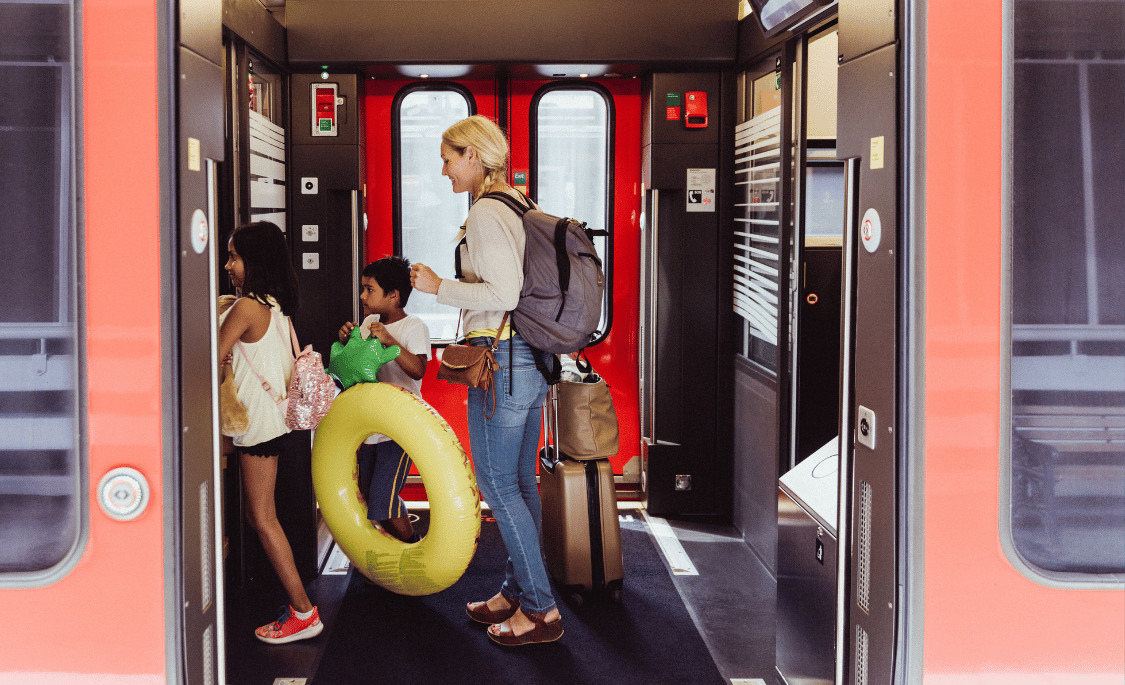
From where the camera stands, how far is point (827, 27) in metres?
3.44

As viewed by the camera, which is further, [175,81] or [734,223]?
[734,223]

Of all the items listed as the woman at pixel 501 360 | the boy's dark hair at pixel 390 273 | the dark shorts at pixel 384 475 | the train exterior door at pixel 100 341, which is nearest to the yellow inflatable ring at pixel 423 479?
the dark shorts at pixel 384 475

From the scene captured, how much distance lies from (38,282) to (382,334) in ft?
6.40

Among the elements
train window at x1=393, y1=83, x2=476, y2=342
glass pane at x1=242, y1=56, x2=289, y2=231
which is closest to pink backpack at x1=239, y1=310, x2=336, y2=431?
glass pane at x1=242, y1=56, x2=289, y2=231

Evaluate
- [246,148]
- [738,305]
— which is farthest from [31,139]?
[738,305]

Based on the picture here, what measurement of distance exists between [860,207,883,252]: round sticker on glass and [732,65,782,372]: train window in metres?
2.10

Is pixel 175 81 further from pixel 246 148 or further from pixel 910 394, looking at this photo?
pixel 246 148

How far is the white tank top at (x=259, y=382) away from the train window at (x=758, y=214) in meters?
2.04

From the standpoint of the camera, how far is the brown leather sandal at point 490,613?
3.40m

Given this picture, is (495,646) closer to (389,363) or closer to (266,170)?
(389,363)

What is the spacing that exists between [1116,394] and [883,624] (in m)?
0.57

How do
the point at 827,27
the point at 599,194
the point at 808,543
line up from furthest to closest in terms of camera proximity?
the point at 599,194
the point at 827,27
the point at 808,543

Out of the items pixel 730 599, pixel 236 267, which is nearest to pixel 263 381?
pixel 236 267

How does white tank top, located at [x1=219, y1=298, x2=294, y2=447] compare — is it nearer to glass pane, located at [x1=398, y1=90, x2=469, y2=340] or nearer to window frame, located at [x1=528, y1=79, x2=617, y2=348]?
glass pane, located at [x1=398, y1=90, x2=469, y2=340]
